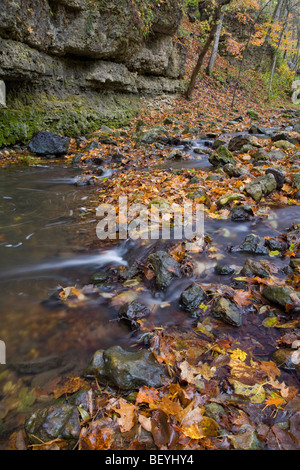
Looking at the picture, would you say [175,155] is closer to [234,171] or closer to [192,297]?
[234,171]

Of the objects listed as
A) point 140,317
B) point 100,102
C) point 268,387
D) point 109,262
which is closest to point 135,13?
point 100,102

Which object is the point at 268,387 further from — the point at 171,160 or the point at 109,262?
the point at 171,160

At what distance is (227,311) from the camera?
231cm

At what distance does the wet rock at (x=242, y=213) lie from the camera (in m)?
4.14

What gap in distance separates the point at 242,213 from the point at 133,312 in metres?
2.57

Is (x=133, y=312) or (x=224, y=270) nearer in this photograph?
(x=133, y=312)

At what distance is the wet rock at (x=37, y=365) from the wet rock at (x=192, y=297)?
120 cm

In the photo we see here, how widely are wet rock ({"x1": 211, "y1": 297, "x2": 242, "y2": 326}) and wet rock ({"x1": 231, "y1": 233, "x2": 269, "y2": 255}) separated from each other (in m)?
1.12

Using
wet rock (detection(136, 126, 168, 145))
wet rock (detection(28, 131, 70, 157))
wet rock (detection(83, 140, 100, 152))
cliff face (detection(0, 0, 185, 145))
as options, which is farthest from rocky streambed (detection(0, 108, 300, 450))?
cliff face (detection(0, 0, 185, 145))

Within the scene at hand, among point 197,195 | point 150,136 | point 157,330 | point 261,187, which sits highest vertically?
point 150,136

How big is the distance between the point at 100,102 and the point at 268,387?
1247 cm

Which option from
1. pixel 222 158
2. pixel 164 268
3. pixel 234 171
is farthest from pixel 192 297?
pixel 222 158
